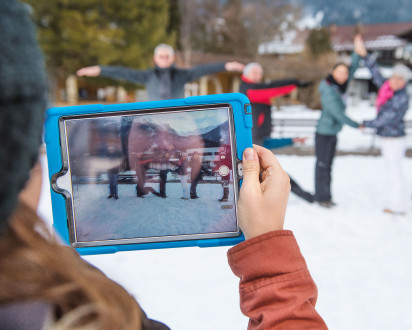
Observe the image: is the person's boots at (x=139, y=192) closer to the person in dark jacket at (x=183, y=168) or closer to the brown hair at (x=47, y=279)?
the person in dark jacket at (x=183, y=168)

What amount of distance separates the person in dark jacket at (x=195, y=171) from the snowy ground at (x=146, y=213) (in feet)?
0.06

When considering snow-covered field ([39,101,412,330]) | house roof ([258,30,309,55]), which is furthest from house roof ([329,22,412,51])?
snow-covered field ([39,101,412,330])

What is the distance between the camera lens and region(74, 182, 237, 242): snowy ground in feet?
3.91

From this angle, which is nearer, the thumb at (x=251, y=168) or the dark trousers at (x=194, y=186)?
the thumb at (x=251, y=168)

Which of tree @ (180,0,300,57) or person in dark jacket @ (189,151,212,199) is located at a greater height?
tree @ (180,0,300,57)

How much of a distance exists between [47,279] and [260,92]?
415 cm

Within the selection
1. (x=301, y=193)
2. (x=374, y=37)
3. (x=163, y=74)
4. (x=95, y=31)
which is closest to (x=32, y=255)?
(x=163, y=74)

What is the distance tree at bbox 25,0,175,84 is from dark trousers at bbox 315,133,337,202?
1555cm

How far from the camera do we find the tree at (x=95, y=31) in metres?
17.8

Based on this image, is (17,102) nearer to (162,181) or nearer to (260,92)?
(162,181)

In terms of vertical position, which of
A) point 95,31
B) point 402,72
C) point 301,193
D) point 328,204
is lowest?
point 328,204

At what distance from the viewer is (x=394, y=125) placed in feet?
14.1

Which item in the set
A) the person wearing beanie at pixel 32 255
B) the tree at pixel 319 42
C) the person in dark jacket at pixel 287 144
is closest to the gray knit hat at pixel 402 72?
the person in dark jacket at pixel 287 144

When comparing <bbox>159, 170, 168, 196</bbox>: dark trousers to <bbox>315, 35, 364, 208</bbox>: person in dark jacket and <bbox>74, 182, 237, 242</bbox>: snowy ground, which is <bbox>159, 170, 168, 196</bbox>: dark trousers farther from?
<bbox>315, 35, 364, 208</bbox>: person in dark jacket
